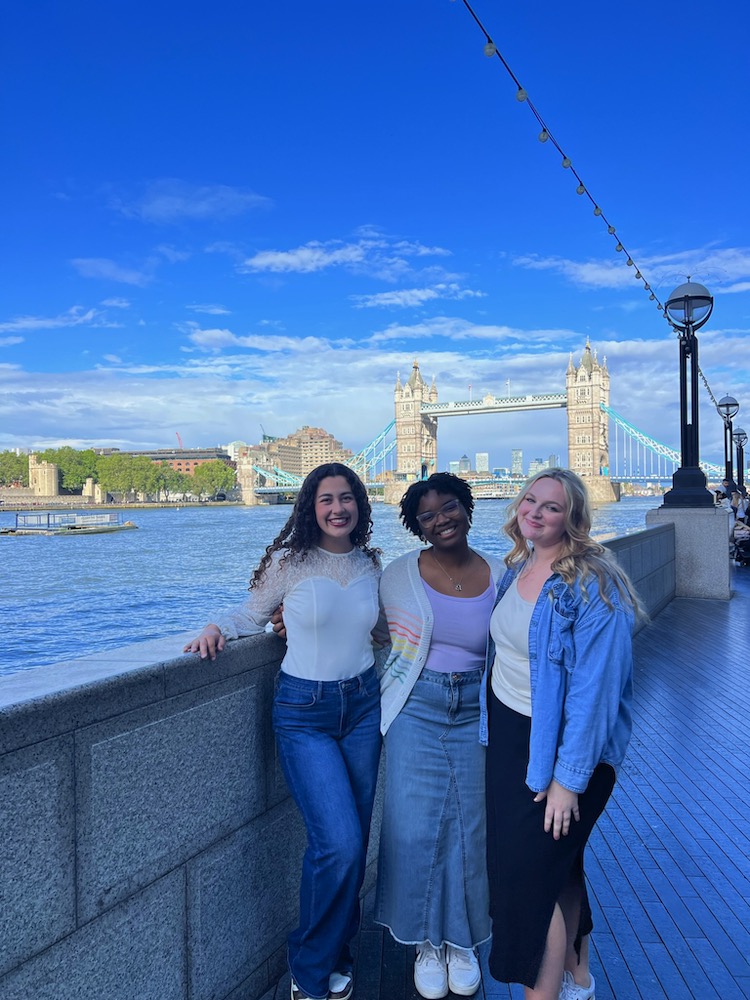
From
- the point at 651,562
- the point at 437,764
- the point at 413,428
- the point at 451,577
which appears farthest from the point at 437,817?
the point at 413,428

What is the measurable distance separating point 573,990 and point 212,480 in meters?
97.6

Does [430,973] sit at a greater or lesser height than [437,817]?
lesser

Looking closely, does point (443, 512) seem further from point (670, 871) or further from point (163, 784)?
point (670, 871)

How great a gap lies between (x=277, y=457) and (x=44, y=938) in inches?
3681

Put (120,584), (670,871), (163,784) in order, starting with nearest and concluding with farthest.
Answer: (163,784) < (670,871) < (120,584)

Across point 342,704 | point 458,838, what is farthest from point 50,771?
point 458,838

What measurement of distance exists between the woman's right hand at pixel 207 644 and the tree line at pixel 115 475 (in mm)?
94117

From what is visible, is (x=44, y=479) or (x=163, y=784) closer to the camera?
(x=163, y=784)

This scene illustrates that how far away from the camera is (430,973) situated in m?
1.97

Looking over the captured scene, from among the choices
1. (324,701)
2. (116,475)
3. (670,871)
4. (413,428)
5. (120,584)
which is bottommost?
(120,584)

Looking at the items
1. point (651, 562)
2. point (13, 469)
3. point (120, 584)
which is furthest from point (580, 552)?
point (13, 469)

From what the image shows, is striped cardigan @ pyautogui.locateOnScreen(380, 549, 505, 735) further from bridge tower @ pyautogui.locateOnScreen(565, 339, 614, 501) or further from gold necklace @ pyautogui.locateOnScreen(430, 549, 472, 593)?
bridge tower @ pyautogui.locateOnScreen(565, 339, 614, 501)

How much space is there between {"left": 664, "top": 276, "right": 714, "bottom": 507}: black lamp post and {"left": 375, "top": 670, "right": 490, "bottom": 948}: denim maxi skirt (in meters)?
7.23

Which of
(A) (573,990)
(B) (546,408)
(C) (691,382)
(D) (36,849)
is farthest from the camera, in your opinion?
(B) (546,408)
